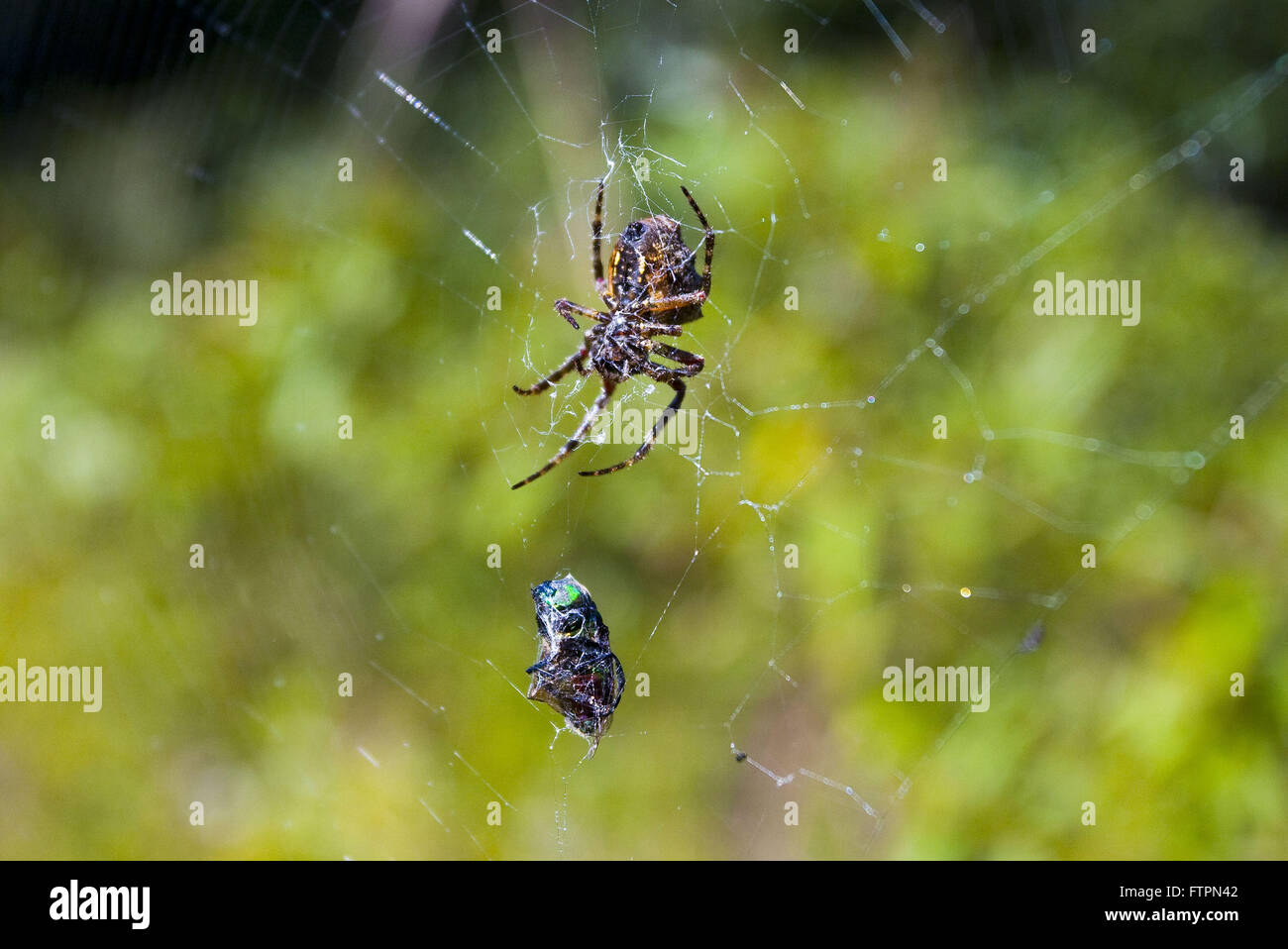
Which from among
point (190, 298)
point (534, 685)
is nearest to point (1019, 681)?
point (534, 685)

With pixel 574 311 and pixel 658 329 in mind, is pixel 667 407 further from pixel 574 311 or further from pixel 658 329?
pixel 574 311

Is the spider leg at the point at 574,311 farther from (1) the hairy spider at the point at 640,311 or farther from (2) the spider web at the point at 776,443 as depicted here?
(2) the spider web at the point at 776,443

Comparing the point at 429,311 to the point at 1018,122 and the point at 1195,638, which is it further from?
the point at 1195,638

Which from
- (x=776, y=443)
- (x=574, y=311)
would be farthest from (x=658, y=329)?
(x=776, y=443)

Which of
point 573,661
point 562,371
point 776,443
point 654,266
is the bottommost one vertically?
point 573,661

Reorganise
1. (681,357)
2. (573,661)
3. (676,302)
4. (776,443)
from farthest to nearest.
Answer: (776,443), (681,357), (676,302), (573,661)

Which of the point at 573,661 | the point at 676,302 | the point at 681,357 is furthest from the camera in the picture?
the point at 681,357
